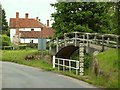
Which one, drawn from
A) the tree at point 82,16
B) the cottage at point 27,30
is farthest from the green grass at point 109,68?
the cottage at point 27,30

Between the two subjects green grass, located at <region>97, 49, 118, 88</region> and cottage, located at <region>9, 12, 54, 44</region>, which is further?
cottage, located at <region>9, 12, 54, 44</region>

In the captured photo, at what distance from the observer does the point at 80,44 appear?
30.2 m

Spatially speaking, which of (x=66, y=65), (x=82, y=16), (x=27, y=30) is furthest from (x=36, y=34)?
(x=66, y=65)

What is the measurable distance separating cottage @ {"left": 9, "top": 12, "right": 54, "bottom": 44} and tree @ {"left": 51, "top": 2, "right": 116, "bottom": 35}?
52775 mm

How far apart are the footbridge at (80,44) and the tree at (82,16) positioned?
4.36 meters

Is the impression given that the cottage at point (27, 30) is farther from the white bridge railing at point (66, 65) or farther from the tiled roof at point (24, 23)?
the white bridge railing at point (66, 65)

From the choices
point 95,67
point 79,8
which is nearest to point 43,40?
point 79,8

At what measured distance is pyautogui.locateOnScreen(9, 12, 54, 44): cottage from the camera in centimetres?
9838

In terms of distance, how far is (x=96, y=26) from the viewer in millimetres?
44781

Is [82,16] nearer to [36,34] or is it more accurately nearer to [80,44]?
[80,44]

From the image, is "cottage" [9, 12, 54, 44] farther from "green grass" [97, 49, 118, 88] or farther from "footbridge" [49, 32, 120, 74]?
"green grass" [97, 49, 118, 88]

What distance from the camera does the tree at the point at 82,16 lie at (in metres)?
43.5

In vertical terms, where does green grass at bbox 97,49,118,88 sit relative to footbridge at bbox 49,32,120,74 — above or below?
below

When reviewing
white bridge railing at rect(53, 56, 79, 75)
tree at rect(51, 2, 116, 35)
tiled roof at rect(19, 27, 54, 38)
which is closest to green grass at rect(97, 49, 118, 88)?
white bridge railing at rect(53, 56, 79, 75)
